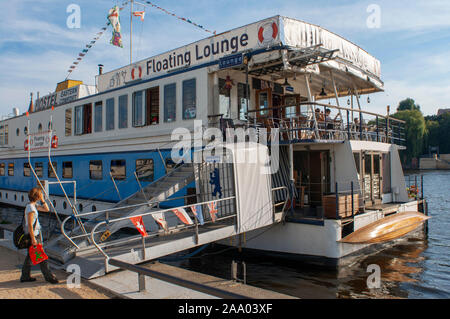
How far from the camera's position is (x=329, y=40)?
1292cm

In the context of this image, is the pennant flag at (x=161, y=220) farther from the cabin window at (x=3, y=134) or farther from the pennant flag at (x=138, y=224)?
the cabin window at (x=3, y=134)

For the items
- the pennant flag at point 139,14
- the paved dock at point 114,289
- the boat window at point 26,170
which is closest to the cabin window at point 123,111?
the pennant flag at point 139,14

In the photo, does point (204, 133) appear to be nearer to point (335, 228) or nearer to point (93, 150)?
point (335, 228)

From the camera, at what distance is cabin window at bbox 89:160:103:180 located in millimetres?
16562

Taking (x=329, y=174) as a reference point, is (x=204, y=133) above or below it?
above

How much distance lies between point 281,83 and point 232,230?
7891 millimetres

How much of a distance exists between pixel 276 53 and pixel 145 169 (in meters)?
6.72

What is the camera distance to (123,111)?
15320 millimetres

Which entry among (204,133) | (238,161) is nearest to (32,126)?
(204,133)

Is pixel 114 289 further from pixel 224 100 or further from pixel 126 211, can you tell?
pixel 224 100

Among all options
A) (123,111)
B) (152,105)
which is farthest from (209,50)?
(123,111)

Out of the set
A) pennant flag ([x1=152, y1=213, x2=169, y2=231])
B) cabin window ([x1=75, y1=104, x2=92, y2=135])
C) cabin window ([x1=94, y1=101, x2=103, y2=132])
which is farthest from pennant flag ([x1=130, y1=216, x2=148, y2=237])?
cabin window ([x1=75, y1=104, x2=92, y2=135])

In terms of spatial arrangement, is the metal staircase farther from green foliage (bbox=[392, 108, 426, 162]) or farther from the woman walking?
green foliage (bbox=[392, 108, 426, 162])

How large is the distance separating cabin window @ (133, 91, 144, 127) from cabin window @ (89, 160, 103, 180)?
131 inches
